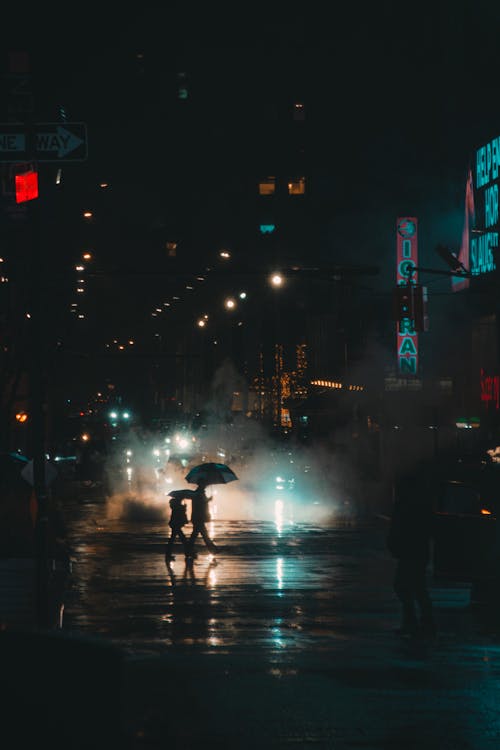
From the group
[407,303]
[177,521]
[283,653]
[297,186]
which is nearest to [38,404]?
[283,653]

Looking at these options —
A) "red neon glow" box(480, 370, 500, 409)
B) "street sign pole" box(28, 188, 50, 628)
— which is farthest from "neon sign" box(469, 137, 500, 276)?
"street sign pole" box(28, 188, 50, 628)

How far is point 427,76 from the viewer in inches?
2744

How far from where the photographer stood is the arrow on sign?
14938 mm

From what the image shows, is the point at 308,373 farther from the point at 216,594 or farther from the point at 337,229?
the point at 216,594

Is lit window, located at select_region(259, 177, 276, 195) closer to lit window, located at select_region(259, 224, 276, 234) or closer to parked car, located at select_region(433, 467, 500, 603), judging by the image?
lit window, located at select_region(259, 224, 276, 234)

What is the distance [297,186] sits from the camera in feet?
431

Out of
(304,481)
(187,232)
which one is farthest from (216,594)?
(187,232)

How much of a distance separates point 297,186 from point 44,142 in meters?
118

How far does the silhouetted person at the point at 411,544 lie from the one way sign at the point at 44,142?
5.83 metres

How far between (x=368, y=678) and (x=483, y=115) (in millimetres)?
56513

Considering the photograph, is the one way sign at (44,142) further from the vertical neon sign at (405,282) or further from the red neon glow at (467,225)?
the red neon glow at (467,225)

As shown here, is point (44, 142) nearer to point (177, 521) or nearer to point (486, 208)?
point (177, 521)

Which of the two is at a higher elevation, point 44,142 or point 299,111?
point 299,111

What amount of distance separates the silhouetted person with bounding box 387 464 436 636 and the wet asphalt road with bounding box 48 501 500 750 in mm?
357
